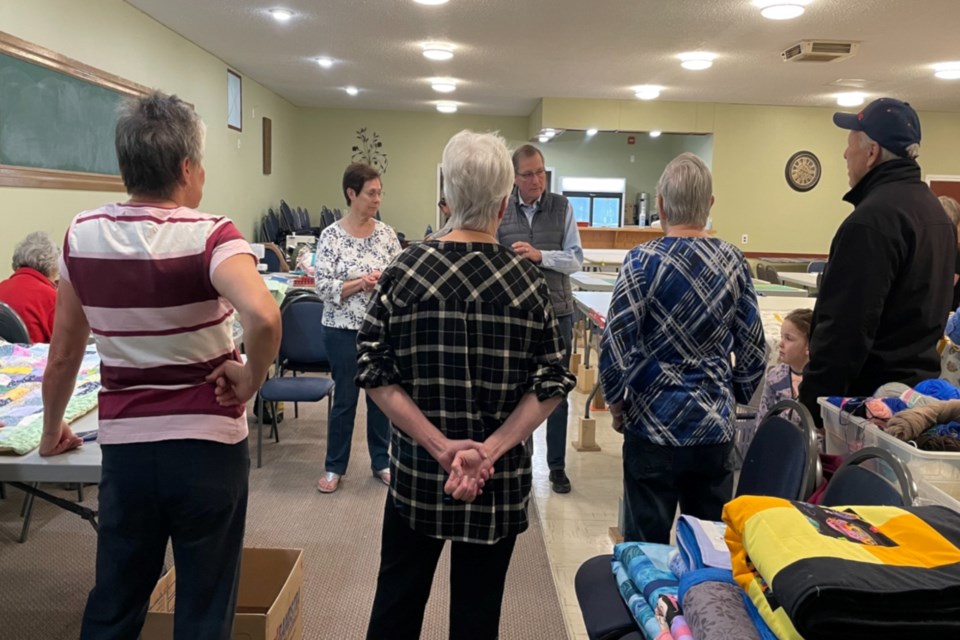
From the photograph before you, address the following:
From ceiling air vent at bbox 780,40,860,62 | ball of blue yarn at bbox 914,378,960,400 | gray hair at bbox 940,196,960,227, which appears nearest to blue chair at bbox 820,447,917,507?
ball of blue yarn at bbox 914,378,960,400

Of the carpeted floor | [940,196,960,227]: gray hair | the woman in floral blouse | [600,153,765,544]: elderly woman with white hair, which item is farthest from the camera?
[940,196,960,227]: gray hair

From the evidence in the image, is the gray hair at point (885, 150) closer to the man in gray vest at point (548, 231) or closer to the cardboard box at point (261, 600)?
the man in gray vest at point (548, 231)

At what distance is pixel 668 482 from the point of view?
73.4 inches

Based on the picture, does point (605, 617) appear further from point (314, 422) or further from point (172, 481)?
point (314, 422)

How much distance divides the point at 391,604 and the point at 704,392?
3.01ft

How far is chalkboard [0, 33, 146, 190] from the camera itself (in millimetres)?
3582

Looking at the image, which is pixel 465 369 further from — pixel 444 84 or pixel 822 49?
pixel 444 84

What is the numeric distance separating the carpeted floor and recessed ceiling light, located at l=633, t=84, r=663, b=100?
5645 mm

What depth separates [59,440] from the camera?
5.34ft

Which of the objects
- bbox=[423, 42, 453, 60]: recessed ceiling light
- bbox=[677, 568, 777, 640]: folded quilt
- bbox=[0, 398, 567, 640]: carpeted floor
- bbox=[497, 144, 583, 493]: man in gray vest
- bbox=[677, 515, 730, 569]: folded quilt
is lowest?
bbox=[0, 398, 567, 640]: carpeted floor

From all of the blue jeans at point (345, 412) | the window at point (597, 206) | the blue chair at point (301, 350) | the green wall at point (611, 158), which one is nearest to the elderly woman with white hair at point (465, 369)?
the blue jeans at point (345, 412)

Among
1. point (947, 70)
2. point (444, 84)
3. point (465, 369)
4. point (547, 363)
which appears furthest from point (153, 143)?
point (947, 70)

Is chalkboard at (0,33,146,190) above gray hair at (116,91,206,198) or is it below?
above

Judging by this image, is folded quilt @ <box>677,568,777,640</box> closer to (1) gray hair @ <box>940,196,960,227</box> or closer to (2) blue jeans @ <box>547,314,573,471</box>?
(2) blue jeans @ <box>547,314,573,471</box>
